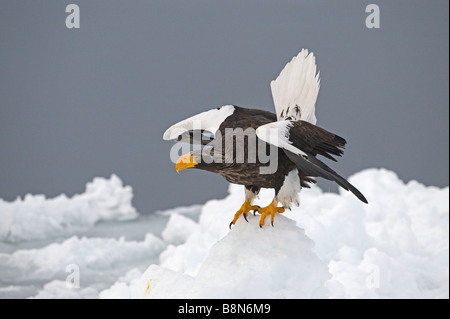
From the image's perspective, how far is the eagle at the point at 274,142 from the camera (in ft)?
6.35

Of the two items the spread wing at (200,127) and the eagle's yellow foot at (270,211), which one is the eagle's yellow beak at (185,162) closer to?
the spread wing at (200,127)

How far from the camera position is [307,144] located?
201 centimetres

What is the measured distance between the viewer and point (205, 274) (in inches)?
→ 79.4

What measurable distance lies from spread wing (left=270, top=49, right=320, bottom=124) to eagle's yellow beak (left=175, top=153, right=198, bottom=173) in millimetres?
559

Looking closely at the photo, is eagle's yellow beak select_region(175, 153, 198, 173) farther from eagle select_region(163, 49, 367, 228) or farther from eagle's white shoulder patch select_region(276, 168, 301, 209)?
eagle's white shoulder patch select_region(276, 168, 301, 209)

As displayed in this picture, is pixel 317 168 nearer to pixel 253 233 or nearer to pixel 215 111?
pixel 253 233

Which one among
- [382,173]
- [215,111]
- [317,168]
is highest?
[382,173]

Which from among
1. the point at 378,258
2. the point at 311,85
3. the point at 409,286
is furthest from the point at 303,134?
the point at 409,286

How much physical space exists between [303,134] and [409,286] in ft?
9.36

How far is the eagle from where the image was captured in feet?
6.35

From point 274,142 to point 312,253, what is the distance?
0.55m

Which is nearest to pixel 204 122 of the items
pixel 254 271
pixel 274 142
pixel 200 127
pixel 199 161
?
pixel 200 127

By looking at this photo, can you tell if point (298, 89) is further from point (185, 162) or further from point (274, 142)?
point (185, 162)

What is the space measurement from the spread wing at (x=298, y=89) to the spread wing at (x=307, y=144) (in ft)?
0.86
